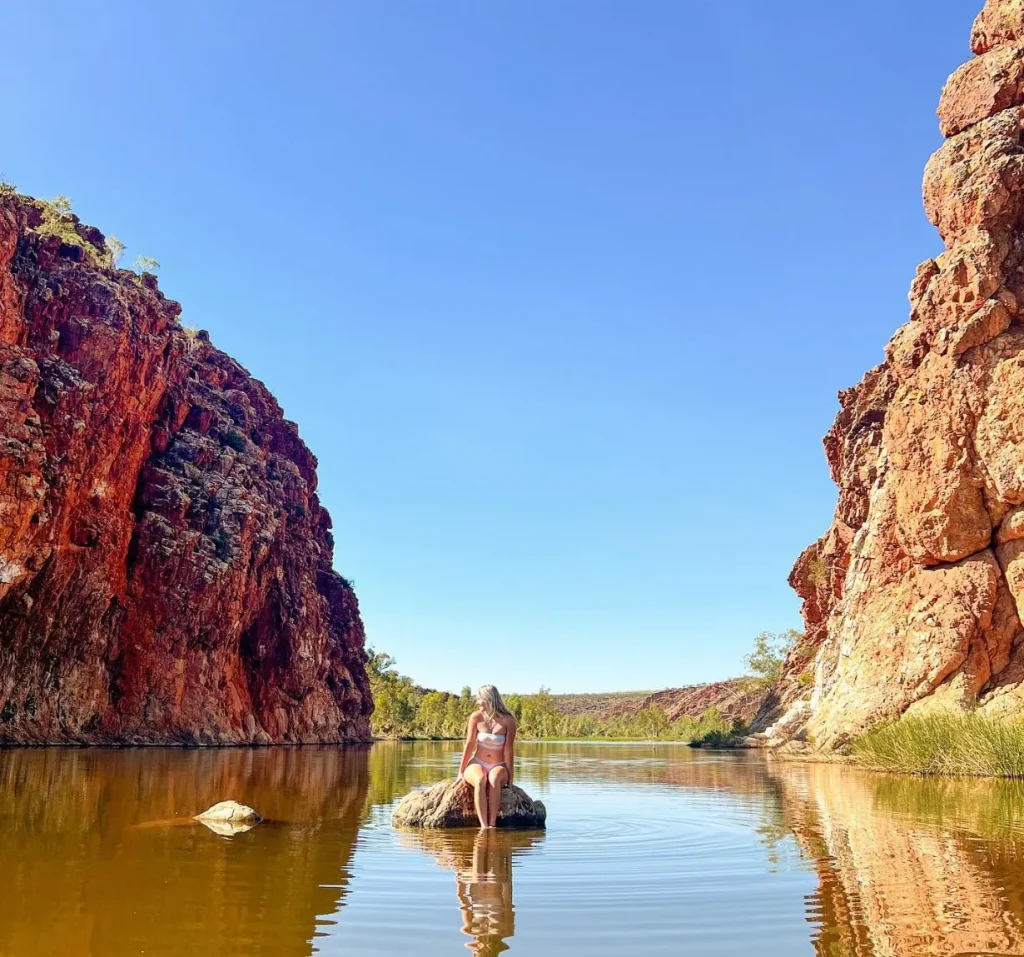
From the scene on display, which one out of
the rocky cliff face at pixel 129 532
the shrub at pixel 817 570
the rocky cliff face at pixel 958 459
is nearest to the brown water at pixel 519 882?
the rocky cliff face at pixel 958 459

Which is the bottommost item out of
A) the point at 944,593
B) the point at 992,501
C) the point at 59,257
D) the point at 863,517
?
the point at 944,593

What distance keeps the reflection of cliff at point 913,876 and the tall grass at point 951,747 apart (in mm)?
10178

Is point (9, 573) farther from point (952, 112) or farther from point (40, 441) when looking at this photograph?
point (952, 112)

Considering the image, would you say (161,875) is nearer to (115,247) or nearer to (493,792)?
(493,792)

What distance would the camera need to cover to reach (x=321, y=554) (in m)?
106

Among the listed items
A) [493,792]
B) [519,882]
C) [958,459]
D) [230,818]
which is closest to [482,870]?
[519,882]

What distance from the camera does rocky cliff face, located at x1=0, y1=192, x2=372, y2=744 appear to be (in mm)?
53906

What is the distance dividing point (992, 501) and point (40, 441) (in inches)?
1971

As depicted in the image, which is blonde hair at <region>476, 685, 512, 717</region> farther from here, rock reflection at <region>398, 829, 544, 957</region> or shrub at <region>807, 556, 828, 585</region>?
shrub at <region>807, 556, 828, 585</region>

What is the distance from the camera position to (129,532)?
66312 mm

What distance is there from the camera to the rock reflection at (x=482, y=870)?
7.06 meters

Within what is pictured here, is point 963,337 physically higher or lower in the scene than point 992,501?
higher

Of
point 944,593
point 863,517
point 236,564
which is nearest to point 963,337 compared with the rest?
point 944,593

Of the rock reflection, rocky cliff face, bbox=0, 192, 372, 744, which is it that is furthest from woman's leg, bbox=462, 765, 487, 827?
rocky cliff face, bbox=0, 192, 372, 744
